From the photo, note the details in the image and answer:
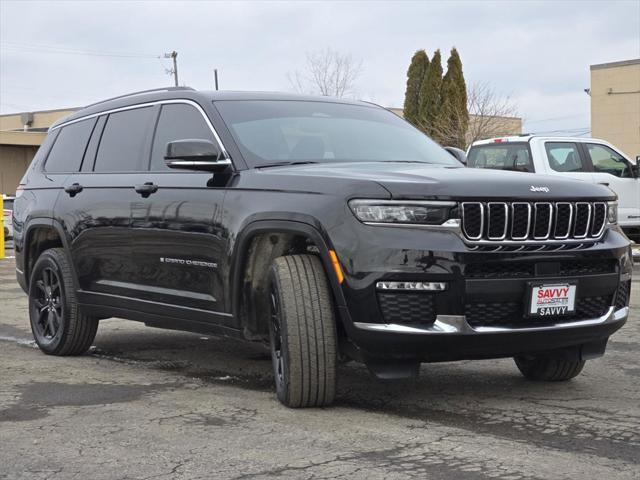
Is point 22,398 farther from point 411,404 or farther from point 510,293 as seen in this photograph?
point 510,293

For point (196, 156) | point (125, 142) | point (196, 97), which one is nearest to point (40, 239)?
point (125, 142)

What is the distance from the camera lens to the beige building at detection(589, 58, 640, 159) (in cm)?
4169

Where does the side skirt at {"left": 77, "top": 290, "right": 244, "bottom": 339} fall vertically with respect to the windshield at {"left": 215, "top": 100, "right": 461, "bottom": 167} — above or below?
below

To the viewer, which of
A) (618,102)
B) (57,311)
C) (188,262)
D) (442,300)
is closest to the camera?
(442,300)

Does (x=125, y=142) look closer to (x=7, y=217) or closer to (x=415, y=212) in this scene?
(x=415, y=212)

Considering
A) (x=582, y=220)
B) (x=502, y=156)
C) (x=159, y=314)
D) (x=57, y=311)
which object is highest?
(x=502, y=156)

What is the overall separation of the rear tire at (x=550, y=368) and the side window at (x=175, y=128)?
2340mm

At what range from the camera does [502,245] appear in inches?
191

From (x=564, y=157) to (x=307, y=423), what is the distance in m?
11.6

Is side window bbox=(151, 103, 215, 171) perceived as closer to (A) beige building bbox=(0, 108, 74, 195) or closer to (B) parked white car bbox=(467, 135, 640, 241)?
(B) parked white car bbox=(467, 135, 640, 241)

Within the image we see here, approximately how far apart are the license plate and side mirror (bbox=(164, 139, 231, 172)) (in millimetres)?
1862

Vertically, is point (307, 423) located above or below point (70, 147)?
below

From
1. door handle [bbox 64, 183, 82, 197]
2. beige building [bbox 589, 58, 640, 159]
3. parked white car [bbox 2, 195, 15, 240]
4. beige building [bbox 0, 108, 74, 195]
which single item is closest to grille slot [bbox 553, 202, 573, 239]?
door handle [bbox 64, 183, 82, 197]

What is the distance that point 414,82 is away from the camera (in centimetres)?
3809
